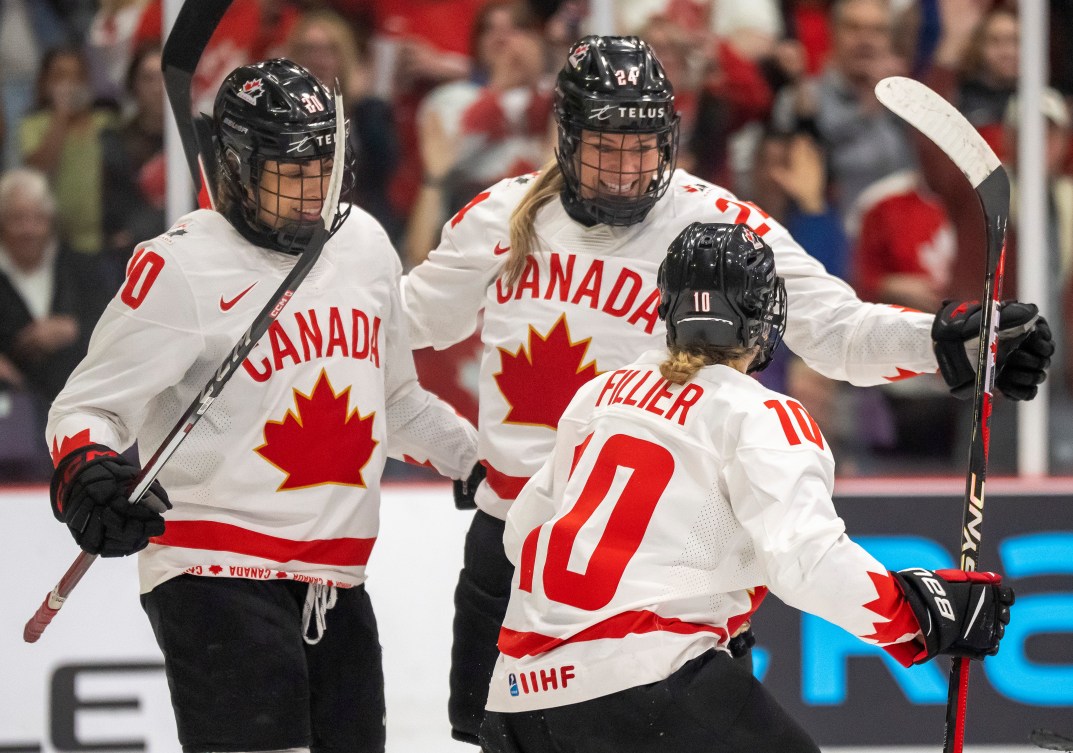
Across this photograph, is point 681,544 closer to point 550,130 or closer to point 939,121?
point 939,121

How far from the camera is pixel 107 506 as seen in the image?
2.38m

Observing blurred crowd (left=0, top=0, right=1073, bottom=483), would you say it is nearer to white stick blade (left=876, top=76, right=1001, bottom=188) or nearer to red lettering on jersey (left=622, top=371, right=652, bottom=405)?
white stick blade (left=876, top=76, right=1001, bottom=188)

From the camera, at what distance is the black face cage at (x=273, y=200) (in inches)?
101

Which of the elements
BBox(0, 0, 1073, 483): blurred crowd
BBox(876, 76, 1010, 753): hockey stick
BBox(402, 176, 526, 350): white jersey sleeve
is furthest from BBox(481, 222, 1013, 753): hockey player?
BBox(0, 0, 1073, 483): blurred crowd

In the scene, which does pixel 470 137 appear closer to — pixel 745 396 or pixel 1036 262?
pixel 1036 262

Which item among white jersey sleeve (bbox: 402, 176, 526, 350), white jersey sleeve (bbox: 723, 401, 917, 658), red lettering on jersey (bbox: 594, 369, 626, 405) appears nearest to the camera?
white jersey sleeve (bbox: 723, 401, 917, 658)

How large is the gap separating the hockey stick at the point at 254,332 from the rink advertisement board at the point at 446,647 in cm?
133

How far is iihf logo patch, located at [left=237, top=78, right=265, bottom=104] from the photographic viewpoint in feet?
8.47

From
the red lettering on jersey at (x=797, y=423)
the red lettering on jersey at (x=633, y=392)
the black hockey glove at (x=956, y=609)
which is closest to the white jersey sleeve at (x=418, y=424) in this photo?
the red lettering on jersey at (x=633, y=392)

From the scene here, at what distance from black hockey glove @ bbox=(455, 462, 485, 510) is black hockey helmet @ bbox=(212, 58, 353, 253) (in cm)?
59

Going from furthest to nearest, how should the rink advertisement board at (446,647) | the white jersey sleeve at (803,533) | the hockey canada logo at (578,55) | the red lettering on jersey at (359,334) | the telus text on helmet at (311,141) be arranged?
1. the rink advertisement board at (446,647)
2. the hockey canada logo at (578,55)
3. the red lettering on jersey at (359,334)
4. the telus text on helmet at (311,141)
5. the white jersey sleeve at (803,533)

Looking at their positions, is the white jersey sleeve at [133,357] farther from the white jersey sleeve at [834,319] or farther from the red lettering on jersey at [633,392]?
the white jersey sleeve at [834,319]

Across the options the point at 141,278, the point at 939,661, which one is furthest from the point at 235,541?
the point at 939,661

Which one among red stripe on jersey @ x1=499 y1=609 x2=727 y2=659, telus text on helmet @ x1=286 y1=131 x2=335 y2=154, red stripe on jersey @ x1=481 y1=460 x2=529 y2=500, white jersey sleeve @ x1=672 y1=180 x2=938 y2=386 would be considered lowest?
red stripe on jersey @ x1=481 y1=460 x2=529 y2=500
